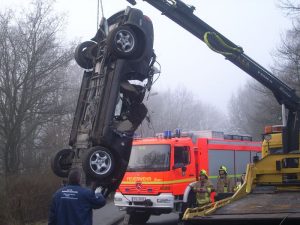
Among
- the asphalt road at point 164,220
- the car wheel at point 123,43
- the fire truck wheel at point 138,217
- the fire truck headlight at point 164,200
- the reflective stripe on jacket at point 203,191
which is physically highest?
the car wheel at point 123,43

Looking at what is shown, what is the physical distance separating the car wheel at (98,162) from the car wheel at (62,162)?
3.36ft

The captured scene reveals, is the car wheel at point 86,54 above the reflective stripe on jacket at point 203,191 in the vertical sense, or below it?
above

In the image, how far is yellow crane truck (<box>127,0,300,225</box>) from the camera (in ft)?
18.5

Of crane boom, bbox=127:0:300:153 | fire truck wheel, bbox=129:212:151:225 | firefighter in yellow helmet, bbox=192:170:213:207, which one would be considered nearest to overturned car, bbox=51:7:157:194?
crane boom, bbox=127:0:300:153

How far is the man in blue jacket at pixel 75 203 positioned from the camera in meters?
5.90

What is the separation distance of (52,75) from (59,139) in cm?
337

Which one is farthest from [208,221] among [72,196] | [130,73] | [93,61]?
[93,61]

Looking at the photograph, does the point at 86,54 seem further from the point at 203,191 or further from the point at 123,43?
the point at 203,191

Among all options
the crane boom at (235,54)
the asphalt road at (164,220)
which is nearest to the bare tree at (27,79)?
the asphalt road at (164,220)

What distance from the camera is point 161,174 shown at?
42.6 ft

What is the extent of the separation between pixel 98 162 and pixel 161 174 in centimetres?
685

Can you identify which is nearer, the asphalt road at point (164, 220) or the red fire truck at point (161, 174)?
the red fire truck at point (161, 174)

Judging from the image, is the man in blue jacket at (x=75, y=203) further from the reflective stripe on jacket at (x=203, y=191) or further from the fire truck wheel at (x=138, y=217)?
the fire truck wheel at (x=138, y=217)

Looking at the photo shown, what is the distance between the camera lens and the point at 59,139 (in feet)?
79.7
